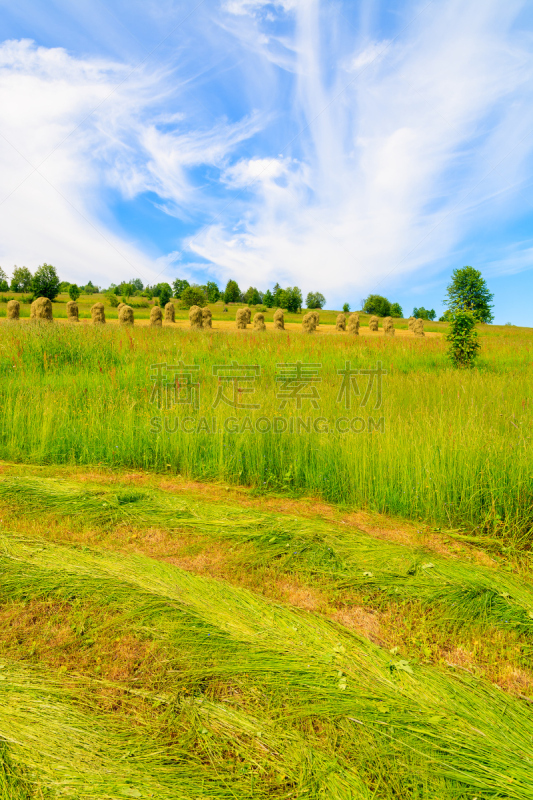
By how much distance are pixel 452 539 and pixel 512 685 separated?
137 cm

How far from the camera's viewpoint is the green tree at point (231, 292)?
6656 centimetres

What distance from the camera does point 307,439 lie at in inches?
163

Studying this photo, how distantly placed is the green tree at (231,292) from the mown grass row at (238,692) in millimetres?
67020

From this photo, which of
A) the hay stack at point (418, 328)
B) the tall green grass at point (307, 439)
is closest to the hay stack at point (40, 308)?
the tall green grass at point (307, 439)

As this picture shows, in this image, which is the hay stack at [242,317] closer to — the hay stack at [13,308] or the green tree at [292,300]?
the hay stack at [13,308]

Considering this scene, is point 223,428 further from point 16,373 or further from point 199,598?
point 16,373

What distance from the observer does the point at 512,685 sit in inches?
68.7

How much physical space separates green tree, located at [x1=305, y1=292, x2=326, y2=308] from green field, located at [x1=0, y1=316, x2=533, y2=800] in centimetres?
7379

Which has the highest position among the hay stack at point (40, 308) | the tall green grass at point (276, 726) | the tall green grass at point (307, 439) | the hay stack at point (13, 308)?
the hay stack at point (13, 308)

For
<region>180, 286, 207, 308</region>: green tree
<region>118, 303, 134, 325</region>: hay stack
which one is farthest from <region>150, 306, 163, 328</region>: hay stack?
<region>180, 286, 207, 308</region>: green tree

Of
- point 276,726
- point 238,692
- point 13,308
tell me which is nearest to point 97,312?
point 13,308

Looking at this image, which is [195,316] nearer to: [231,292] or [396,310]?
[231,292]

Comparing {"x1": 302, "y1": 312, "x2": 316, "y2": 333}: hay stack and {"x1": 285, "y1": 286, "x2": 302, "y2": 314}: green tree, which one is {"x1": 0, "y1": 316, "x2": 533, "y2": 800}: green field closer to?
{"x1": 302, "y1": 312, "x2": 316, "y2": 333}: hay stack

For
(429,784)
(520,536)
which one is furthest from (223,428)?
(429,784)
